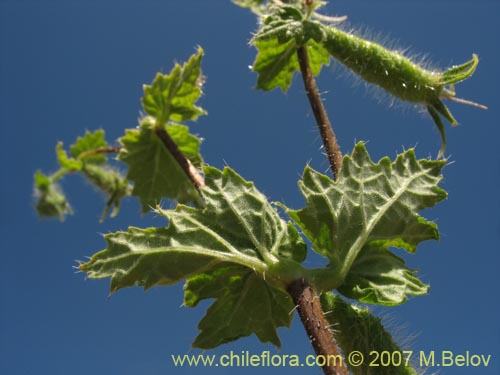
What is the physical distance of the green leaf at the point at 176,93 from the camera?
10.1 feet

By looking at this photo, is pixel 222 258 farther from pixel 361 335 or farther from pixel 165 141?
pixel 165 141

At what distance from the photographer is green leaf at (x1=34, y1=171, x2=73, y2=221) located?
16.8ft

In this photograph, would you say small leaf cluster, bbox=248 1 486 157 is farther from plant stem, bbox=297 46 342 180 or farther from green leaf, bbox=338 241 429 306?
green leaf, bbox=338 241 429 306

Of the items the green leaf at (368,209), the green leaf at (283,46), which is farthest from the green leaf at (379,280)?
the green leaf at (283,46)

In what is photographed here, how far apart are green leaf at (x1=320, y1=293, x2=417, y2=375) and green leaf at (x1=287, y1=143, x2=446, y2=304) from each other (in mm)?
121

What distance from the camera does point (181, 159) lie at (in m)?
2.97

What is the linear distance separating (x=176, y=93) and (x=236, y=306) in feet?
4.59

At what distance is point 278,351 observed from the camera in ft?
8.14

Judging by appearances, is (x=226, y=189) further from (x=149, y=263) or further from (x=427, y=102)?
(x=427, y=102)

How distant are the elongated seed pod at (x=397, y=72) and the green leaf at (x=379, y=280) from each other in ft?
2.26

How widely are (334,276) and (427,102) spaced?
110cm

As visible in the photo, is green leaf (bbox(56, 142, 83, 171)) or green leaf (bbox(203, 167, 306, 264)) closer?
green leaf (bbox(203, 167, 306, 264))

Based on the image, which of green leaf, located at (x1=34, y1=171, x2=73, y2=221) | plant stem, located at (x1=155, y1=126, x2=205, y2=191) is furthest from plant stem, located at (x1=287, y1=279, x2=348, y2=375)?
green leaf, located at (x1=34, y1=171, x2=73, y2=221)

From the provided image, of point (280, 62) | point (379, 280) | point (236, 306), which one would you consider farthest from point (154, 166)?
point (379, 280)
